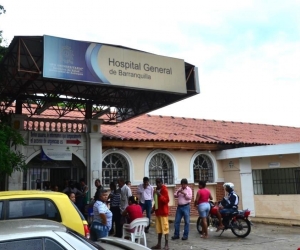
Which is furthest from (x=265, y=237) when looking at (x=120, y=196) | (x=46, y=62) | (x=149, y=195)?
(x=46, y=62)

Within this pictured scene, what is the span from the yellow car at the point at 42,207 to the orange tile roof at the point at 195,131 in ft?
26.0

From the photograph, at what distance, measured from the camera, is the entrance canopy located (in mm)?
8539

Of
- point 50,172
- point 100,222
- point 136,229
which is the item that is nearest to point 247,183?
point 50,172

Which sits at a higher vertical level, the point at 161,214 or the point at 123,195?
→ the point at 123,195

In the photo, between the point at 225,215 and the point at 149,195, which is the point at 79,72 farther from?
the point at 225,215

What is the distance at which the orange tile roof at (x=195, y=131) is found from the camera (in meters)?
14.9

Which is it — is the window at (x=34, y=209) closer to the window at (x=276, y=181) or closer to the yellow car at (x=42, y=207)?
the yellow car at (x=42, y=207)

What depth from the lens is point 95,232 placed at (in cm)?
689

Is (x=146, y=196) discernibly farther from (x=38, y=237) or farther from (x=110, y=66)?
(x=38, y=237)

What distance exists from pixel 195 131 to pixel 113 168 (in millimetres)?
5451

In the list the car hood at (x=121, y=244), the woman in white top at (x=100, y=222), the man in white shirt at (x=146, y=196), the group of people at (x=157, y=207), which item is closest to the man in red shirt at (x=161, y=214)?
the group of people at (x=157, y=207)

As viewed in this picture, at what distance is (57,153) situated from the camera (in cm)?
1217

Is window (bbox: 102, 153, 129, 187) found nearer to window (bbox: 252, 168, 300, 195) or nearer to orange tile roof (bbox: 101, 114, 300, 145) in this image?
orange tile roof (bbox: 101, 114, 300, 145)

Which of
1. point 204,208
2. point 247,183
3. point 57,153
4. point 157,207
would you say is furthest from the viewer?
point 247,183
